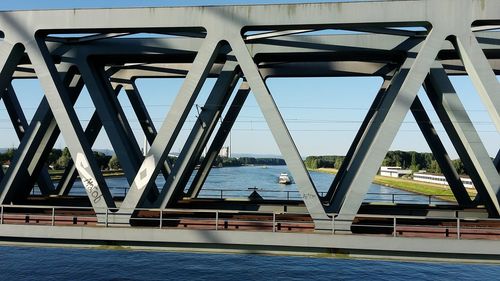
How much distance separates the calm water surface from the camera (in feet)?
82.3

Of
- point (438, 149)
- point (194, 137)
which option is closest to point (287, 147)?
point (194, 137)

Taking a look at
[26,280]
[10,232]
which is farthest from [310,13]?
[26,280]

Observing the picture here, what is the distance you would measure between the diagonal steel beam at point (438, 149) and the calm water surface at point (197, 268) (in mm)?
9112

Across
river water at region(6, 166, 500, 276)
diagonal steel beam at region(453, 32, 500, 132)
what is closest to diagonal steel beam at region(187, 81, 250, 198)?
river water at region(6, 166, 500, 276)

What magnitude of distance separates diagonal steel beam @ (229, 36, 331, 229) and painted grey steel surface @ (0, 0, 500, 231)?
0.09ft

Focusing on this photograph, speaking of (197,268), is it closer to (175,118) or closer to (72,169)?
(72,169)

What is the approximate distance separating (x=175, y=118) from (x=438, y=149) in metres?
11.7

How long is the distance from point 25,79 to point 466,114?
21.1 m

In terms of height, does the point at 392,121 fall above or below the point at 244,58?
below

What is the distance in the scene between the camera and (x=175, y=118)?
39.2 feet

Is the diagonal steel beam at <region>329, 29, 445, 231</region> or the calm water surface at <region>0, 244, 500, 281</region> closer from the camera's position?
the diagonal steel beam at <region>329, 29, 445, 231</region>

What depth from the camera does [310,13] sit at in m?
11.7

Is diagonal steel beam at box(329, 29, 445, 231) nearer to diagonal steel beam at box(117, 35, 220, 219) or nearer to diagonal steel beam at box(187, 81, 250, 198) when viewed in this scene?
diagonal steel beam at box(117, 35, 220, 219)

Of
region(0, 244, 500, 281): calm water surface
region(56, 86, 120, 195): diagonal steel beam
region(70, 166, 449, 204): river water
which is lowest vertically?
region(0, 244, 500, 281): calm water surface
